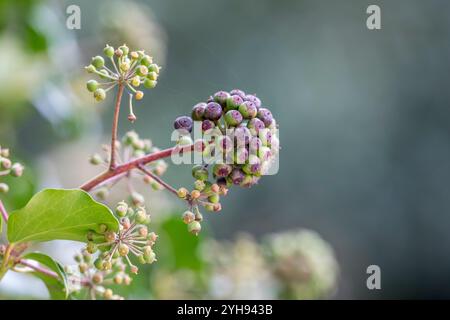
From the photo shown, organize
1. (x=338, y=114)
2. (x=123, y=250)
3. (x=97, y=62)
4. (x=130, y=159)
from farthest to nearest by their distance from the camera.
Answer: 1. (x=338, y=114)
2. (x=130, y=159)
3. (x=97, y=62)
4. (x=123, y=250)

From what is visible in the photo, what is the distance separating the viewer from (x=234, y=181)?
4.52ft

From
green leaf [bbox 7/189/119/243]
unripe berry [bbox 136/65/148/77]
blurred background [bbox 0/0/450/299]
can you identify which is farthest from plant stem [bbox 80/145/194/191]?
blurred background [bbox 0/0/450/299]

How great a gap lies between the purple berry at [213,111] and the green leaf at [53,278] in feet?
1.53

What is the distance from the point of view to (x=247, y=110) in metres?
1.37

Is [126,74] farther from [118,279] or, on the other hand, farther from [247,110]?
[118,279]

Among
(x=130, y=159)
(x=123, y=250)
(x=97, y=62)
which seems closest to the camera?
(x=123, y=250)

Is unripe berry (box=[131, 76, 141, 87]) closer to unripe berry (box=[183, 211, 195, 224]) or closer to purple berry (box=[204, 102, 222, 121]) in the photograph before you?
purple berry (box=[204, 102, 222, 121])

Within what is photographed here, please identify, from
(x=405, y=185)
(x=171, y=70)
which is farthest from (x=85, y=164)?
(x=405, y=185)

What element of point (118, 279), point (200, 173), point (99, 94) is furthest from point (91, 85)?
point (118, 279)

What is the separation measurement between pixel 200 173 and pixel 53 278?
0.45m

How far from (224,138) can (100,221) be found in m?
0.31

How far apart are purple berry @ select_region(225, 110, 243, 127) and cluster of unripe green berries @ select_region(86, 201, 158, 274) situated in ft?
0.86

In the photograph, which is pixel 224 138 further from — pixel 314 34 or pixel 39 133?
pixel 314 34

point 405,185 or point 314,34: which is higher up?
point 314,34
